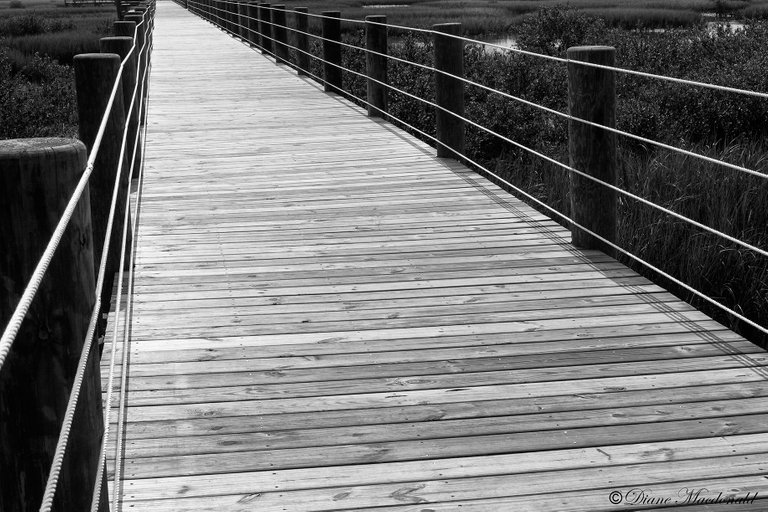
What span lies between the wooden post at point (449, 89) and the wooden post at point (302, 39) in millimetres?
6808

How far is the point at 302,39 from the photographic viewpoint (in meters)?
14.6

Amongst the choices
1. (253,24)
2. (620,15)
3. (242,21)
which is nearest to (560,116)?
(253,24)

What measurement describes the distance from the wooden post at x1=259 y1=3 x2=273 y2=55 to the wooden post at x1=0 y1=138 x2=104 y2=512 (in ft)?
53.6

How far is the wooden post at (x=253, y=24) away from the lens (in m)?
19.9

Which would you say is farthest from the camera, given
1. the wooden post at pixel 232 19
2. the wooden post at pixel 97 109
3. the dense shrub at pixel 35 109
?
the wooden post at pixel 232 19

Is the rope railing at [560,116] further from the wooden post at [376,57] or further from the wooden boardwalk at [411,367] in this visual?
the wooden boardwalk at [411,367]

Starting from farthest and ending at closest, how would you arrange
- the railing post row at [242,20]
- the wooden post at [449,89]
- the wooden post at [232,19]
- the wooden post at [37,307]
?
the wooden post at [232,19]
the railing post row at [242,20]
the wooden post at [449,89]
the wooden post at [37,307]

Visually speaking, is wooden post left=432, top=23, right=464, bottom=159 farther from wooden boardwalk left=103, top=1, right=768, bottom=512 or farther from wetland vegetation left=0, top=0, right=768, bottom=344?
wooden boardwalk left=103, top=1, right=768, bottom=512

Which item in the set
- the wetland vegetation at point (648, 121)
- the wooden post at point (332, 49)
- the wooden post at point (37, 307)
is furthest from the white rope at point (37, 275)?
the wooden post at point (332, 49)

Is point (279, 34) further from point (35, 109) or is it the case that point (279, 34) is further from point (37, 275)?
point (37, 275)

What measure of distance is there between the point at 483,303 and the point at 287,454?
162 centimetres

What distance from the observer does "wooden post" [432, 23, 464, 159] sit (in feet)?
24.9

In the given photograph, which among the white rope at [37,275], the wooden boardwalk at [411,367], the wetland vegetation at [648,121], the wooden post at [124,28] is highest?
the white rope at [37,275]

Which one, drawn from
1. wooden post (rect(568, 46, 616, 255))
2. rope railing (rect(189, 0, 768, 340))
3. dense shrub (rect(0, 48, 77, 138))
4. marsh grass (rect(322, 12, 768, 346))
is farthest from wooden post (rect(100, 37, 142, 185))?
dense shrub (rect(0, 48, 77, 138))
